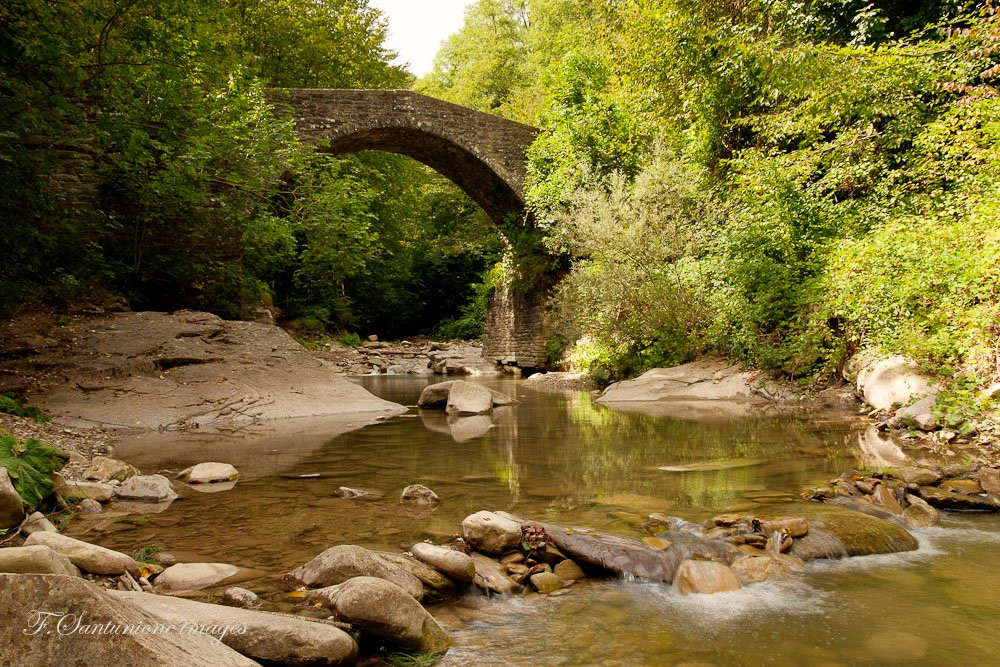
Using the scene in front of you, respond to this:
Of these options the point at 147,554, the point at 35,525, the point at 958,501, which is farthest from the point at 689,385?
the point at 35,525

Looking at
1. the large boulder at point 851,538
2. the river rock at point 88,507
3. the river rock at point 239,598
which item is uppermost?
the large boulder at point 851,538

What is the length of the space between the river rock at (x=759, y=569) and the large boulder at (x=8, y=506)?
339cm

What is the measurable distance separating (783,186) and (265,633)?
32.2ft

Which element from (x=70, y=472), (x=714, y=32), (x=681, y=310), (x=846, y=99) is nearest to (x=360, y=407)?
(x=70, y=472)

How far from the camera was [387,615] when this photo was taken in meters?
2.16

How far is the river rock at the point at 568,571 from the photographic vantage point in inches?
117

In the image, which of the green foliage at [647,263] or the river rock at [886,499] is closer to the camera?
the river rock at [886,499]

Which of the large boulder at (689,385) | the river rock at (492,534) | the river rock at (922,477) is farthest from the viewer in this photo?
the large boulder at (689,385)

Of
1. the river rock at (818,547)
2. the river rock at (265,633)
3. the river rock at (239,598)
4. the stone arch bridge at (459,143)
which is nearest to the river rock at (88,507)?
the river rock at (239,598)

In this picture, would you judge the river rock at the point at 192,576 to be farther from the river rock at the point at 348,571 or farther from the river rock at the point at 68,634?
the river rock at the point at 68,634

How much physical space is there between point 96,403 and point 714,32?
40.8ft

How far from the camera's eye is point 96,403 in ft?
23.8

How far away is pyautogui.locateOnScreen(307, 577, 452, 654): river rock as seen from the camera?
2.16 m

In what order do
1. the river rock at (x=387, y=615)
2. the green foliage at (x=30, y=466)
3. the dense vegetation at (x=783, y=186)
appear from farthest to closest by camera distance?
the dense vegetation at (x=783, y=186), the green foliage at (x=30, y=466), the river rock at (x=387, y=615)
